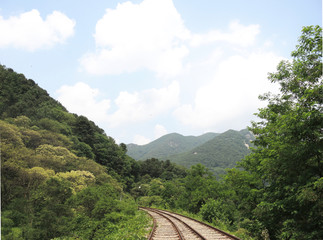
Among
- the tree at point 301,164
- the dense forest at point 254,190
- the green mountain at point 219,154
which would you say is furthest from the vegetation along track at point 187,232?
the green mountain at point 219,154

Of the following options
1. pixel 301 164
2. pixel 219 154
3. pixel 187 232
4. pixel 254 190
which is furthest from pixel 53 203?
pixel 219 154

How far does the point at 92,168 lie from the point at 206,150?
150 m

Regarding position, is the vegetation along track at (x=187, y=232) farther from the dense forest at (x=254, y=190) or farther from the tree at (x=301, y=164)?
the tree at (x=301, y=164)

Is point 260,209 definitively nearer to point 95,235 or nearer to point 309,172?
point 309,172

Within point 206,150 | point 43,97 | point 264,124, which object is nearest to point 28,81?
point 43,97

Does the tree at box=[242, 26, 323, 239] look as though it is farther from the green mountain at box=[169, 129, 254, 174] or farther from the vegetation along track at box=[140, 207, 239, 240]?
the green mountain at box=[169, 129, 254, 174]

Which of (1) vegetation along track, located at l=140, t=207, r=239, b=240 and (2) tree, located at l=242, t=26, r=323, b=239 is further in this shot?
(1) vegetation along track, located at l=140, t=207, r=239, b=240

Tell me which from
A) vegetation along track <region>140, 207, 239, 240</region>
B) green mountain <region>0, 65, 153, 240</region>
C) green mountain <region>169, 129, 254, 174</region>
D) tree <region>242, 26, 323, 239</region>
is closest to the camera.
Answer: tree <region>242, 26, 323, 239</region>

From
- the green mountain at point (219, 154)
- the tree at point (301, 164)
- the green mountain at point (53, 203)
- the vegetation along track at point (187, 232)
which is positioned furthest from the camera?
the green mountain at point (219, 154)

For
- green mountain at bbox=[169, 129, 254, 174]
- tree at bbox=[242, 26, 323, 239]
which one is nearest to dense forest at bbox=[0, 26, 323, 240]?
tree at bbox=[242, 26, 323, 239]

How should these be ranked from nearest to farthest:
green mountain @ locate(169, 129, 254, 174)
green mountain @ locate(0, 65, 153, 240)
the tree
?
the tree, green mountain @ locate(0, 65, 153, 240), green mountain @ locate(169, 129, 254, 174)

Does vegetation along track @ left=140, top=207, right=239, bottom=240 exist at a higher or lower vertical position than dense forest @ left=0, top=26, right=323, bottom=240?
lower

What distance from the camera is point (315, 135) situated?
6461 mm

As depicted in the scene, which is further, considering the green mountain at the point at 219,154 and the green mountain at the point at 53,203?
the green mountain at the point at 219,154
